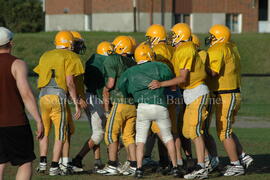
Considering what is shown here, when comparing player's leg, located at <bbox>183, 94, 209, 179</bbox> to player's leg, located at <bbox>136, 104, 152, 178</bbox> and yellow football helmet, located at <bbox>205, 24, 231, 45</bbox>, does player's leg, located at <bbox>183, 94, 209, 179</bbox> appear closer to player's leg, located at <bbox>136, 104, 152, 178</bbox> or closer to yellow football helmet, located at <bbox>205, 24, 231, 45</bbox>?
player's leg, located at <bbox>136, 104, 152, 178</bbox>

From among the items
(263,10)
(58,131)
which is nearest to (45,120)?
(58,131)

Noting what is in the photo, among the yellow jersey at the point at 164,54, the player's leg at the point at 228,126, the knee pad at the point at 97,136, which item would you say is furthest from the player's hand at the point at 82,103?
the player's leg at the point at 228,126

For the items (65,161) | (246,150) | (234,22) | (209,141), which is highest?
(234,22)

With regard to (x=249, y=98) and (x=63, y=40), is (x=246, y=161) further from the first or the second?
(x=249, y=98)

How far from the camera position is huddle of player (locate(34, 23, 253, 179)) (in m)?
10.2

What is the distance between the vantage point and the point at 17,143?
798cm

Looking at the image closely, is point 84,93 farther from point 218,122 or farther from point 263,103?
point 263,103

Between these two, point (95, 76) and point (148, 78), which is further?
point (95, 76)

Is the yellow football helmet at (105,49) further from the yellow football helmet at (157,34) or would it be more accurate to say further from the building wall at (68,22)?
the building wall at (68,22)

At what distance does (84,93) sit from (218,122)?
225cm

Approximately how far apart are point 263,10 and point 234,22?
12.8 ft

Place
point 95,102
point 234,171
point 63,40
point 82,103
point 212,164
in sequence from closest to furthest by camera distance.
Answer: point 234,171
point 82,103
point 63,40
point 212,164
point 95,102

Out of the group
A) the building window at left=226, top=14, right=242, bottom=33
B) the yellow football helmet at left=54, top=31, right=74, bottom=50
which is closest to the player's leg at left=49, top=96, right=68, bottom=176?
the yellow football helmet at left=54, top=31, right=74, bottom=50

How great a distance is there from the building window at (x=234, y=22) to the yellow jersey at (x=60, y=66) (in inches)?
1745
